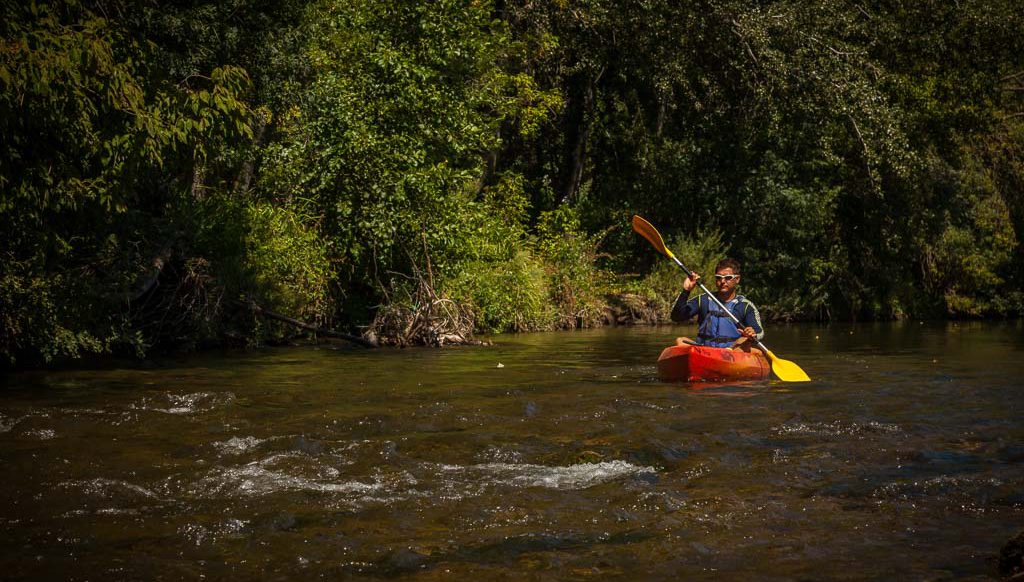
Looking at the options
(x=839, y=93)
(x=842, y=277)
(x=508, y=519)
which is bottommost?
(x=508, y=519)

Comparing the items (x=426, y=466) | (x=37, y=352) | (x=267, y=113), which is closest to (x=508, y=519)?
→ (x=426, y=466)

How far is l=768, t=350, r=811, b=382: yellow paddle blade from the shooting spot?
1098 centimetres

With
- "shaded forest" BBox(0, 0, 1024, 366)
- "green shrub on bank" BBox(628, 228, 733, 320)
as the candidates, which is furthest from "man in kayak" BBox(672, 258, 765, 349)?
"green shrub on bank" BBox(628, 228, 733, 320)

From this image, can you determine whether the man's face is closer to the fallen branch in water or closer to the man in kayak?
the man in kayak

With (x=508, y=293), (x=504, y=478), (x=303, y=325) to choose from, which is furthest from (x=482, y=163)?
(x=504, y=478)

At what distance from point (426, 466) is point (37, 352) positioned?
8052 millimetres

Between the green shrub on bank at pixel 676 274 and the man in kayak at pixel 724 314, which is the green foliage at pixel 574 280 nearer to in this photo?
the green shrub on bank at pixel 676 274

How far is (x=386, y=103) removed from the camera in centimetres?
1577

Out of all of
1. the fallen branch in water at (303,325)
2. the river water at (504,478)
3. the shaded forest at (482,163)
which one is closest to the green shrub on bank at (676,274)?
the shaded forest at (482,163)

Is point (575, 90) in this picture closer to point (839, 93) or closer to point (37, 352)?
point (839, 93)

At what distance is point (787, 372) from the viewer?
36.3ft

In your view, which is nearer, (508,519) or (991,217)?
(508,519)

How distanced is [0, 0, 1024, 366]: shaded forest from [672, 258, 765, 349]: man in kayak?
5174 millimetres

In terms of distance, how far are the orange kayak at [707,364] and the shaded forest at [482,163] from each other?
5.03m
